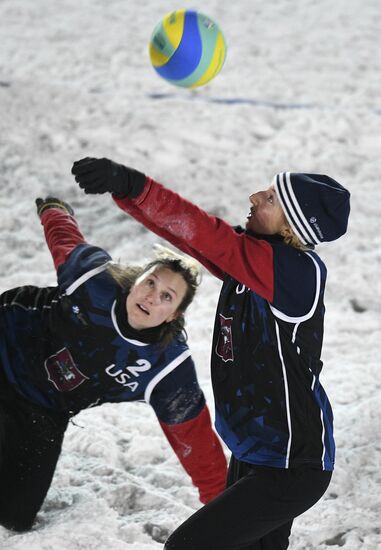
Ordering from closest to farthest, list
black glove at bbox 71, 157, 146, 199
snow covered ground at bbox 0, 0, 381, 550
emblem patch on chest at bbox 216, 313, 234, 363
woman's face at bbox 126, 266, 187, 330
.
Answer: black glove at bbox 71, 157, 146, 199, emblem patch on chest at bbox 216, 313, 234, 363, woman's face at bbox 126, 266, 187, 330, snow covered ground at bbox 0, 0, 381, 550

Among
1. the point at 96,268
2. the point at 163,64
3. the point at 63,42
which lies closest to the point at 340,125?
the point at 63,42

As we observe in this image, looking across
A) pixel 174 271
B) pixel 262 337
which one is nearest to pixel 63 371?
pixel 174 271

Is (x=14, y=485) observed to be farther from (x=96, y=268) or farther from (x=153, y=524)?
(x=96, y=268)

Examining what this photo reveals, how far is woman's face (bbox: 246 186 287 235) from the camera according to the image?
2.65 metres

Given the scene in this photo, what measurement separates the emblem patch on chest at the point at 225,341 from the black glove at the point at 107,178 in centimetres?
54

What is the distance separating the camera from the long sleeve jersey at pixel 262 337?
2535 mm

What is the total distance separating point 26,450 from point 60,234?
91cm

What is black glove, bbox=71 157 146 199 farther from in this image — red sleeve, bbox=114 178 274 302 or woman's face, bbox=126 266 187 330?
woman's face, bbox=126 266 187 330

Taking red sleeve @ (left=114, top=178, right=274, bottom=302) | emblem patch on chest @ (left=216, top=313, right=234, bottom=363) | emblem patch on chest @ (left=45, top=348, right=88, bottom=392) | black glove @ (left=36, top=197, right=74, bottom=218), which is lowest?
emblem patch on chest @ (left=45, top=348, right=88, bottom=392)

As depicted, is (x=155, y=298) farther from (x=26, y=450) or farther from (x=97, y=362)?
(x=26, y=450)

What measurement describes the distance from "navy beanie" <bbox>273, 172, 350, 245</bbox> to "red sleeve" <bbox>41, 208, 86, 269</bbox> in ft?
3.73

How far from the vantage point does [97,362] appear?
10.7 feet

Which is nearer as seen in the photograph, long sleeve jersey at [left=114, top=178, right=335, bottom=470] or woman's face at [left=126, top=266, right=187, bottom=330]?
long sleeve jersey at [left=114, top=178, right=335, bottom=470]

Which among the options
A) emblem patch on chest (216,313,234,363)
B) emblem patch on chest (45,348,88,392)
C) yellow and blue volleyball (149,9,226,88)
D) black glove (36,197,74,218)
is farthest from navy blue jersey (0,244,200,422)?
yellow and blue volleyball (149,9,226,88)
